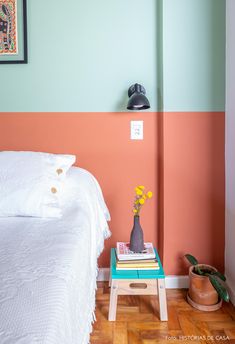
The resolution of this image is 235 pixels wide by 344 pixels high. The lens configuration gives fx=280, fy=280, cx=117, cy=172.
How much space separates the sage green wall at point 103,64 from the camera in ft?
6.27

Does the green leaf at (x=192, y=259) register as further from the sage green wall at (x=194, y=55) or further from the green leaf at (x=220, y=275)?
the sage green wall at (x=194, y=55)

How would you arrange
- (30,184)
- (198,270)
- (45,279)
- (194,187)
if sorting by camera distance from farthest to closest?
(194,187) < (198,270) < (30,184) < (45,279)

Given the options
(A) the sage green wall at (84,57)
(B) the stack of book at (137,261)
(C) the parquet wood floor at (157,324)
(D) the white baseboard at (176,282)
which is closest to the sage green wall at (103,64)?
(A) the sage green wall at (84,57)

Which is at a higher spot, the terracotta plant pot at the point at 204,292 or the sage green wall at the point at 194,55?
the sage green wall at the point at 194,55

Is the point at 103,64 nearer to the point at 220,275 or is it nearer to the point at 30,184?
the point at 30,184

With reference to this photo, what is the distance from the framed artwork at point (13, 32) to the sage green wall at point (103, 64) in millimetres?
47

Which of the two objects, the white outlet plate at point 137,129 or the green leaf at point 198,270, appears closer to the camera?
the green leaf at point 198,270

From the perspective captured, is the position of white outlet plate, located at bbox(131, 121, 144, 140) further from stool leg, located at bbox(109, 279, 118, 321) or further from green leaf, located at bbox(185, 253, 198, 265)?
stool leg, located at bbox(109, 279, 118, 321)

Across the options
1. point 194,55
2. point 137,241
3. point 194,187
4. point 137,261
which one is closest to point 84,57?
point 194,55

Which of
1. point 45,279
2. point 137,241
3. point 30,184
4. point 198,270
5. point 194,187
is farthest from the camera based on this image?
point 194,187

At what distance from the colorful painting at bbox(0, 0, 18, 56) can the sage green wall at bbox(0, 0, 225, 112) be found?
10 centimetres

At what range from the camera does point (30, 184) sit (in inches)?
54.7

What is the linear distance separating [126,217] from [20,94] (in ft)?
3.90

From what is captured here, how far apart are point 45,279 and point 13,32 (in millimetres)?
1846
